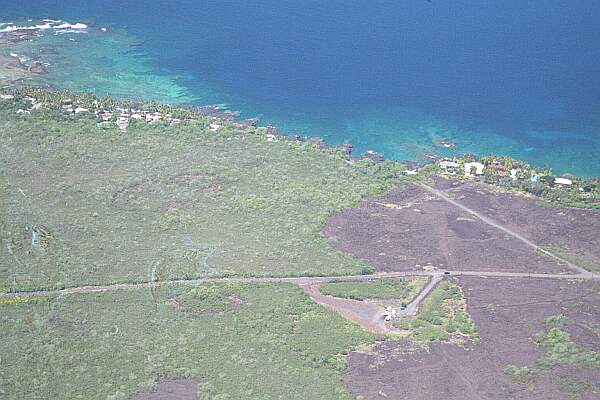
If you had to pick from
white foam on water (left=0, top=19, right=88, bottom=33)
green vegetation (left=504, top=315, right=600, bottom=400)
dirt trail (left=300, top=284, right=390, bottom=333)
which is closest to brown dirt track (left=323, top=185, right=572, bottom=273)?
dirt trail (left=300, top=284, right=390, bottom=333)

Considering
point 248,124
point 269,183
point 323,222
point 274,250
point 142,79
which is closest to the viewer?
point 274,250

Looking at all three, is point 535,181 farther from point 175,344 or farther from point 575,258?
point 175,344

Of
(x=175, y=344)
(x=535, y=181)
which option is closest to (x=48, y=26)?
(x=175, y=344)

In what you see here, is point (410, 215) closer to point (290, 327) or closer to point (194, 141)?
point (290, 327)

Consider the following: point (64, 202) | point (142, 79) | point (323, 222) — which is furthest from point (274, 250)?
point (142, 79)

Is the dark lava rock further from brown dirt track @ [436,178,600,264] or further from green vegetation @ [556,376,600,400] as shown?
green vegetation @ [556,376,600,400]

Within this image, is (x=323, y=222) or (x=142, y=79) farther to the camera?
(x=142, y=79)
